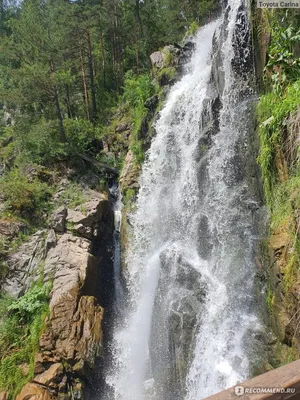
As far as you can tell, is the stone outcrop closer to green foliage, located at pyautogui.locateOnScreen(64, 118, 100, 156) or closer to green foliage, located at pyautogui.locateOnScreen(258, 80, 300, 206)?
green foliage, located at pyautogui.locateOnScreen(258, 80, 300, 206)

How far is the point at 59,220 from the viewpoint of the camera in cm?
1095

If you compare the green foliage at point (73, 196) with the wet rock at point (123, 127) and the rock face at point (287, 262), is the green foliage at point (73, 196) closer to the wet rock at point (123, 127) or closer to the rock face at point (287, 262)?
the wet rock at point (123, 127)

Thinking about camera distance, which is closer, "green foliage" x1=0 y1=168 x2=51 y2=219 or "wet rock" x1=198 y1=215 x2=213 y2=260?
"wet rock" x1=198 y1=215 x2=213 y2=260

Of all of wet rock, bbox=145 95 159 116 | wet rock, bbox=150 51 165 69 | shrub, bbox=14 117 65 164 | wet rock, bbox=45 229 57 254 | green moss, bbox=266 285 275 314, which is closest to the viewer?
green moss, bbox=266 285 275 314

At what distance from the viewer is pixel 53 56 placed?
1483cm

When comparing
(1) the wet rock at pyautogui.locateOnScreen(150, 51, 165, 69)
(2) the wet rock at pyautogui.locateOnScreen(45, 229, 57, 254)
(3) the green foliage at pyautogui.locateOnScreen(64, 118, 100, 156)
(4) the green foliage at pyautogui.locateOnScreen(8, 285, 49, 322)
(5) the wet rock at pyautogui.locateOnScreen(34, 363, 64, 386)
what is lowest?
(5) the wet rock at pyautogui.locateOnScreen(34, 363, 64, 386)

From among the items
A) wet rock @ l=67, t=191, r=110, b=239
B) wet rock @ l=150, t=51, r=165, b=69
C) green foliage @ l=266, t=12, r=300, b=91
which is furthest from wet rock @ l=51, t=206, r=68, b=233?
wet rock @ l=150, t=51, r=165, b=69

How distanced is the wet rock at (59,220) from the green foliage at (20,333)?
6.83 feet

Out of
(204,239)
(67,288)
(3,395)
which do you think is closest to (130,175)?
(204,239)

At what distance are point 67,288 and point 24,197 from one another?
4.57 meters

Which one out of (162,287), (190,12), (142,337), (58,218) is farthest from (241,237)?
(190,12)

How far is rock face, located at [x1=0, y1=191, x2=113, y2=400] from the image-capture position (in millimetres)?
7898

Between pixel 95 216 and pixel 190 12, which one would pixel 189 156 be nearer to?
pixel 95 216

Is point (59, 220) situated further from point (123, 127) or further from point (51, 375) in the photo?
point (123, 127)
